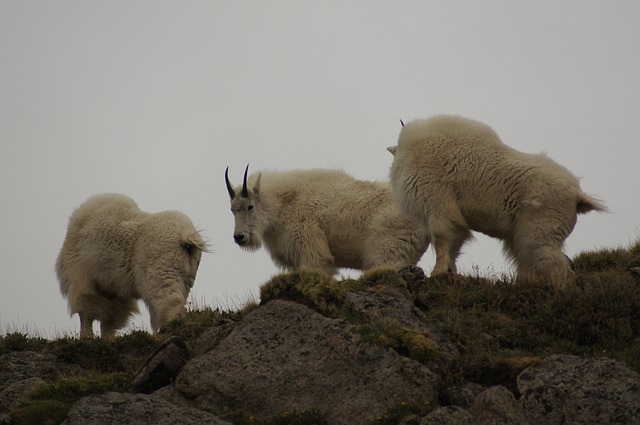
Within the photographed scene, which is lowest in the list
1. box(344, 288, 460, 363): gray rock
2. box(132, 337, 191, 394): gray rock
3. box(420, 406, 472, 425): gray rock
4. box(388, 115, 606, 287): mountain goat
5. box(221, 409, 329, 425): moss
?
box(420, 406, 472, 425): gray rock

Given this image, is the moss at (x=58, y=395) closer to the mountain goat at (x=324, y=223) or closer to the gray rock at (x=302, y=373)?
the gray rock at (x=302, y=373)

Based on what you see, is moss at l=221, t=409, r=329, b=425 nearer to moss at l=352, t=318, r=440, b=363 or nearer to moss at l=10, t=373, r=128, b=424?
moss at l=352, t=318, r=440, b=363

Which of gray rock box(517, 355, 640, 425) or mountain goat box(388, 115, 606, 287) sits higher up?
mountain goat box(388, 115, 606, 287)

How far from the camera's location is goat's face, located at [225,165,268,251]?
51.6ft

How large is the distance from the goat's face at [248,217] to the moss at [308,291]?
14.2 feet

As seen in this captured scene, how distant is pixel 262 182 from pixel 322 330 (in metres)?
6.52

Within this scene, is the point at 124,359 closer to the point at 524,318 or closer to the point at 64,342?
the point at 64,342

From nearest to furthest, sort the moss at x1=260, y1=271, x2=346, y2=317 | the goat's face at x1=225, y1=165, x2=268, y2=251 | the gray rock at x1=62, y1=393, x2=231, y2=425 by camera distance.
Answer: the gray rock at x1=62, y1=393, x2=231, y2=425 < the moss at x1=260, y1=271, x2=346, y2=317 < the goat's face at x1=225, y1=165, x2=268, y2=251

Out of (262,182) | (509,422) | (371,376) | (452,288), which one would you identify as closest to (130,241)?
(262,182)

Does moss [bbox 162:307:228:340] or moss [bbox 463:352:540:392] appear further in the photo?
moss [bbox 162:307:228:340]

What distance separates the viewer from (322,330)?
1029 cm

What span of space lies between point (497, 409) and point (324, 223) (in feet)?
23.5

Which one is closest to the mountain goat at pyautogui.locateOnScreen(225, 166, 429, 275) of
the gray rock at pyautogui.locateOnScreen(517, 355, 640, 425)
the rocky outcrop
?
the rocky outcrop

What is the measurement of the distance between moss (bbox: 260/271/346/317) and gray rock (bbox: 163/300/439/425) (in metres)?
0.30
